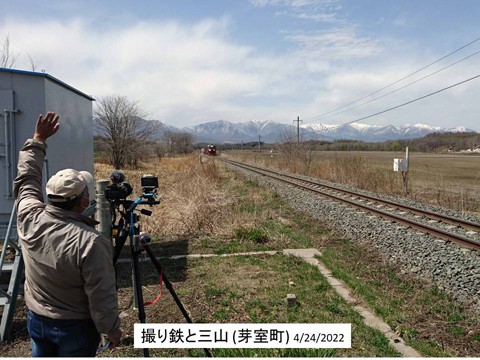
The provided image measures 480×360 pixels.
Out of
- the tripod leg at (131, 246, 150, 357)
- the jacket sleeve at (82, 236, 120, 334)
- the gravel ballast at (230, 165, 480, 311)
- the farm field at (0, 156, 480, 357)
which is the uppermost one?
the jacket sleeve at (82, 236, 120, 334)

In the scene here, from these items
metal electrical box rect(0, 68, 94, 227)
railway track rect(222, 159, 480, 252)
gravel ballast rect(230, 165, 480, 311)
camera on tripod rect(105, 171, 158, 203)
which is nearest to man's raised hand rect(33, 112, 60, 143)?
camera on tripod rect(105, 171, 158, 203)

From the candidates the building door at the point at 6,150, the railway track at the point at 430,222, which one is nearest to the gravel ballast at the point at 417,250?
the railway track at the point at 430,222

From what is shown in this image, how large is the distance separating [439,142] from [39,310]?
4768 inches

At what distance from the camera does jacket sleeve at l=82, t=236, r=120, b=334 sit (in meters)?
2.19

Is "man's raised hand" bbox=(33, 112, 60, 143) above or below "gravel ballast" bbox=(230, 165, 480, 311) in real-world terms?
above

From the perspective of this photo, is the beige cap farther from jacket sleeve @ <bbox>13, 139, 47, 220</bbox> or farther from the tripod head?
the tripod head

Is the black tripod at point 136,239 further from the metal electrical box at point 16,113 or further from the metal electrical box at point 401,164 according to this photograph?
the metal electrical box at point 401,164

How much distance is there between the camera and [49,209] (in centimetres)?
230

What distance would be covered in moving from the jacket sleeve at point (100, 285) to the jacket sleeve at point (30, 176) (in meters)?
0.74

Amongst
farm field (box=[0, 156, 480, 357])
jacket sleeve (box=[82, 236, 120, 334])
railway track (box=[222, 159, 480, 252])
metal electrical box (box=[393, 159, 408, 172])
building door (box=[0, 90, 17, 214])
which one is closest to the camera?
Result: jacket sleeve (box=[82, 236, 120, 334])

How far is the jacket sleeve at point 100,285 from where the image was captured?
2.19 meters

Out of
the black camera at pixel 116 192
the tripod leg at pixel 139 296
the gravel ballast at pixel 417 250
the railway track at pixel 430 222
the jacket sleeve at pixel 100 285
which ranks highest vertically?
the black camera at pixel 116 192

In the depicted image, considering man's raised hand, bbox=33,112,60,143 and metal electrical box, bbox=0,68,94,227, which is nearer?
man's raised hand, bbox=33,112,60,143

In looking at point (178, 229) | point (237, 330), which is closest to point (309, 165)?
point (178, 229)
